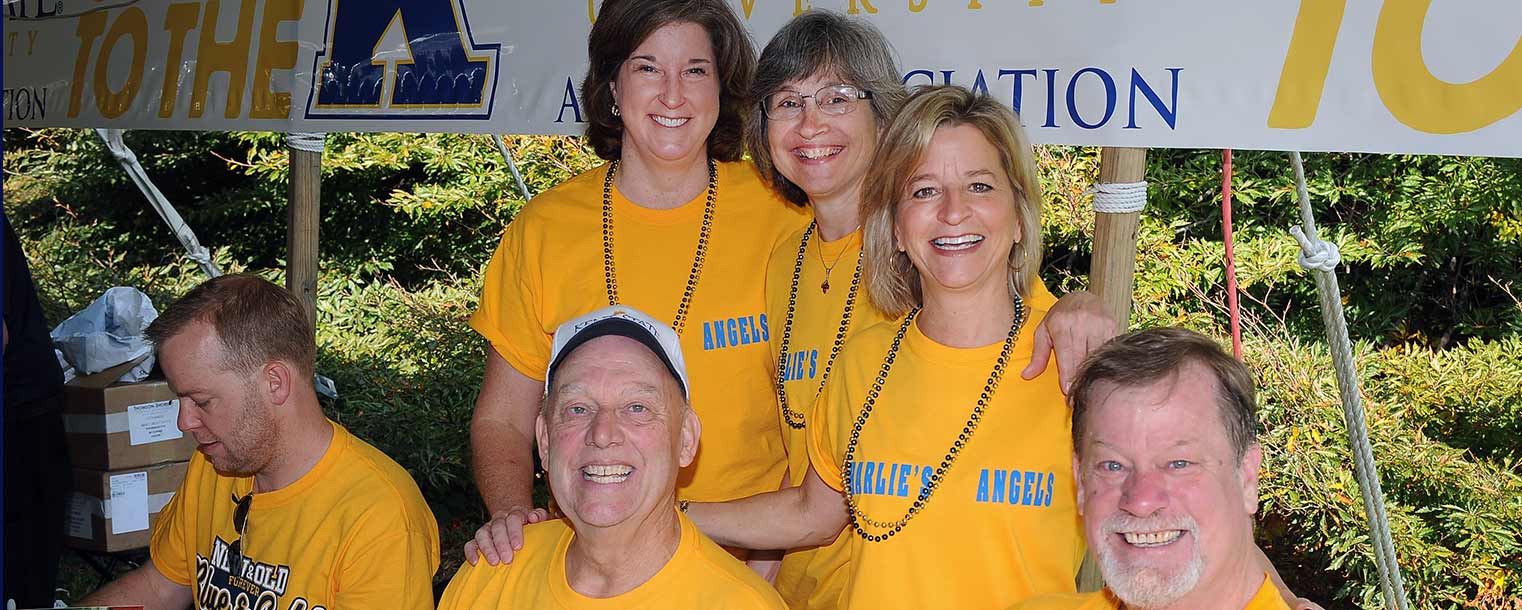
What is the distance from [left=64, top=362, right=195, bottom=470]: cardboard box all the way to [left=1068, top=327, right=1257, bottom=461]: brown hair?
3130mm

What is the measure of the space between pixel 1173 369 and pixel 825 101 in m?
0.94

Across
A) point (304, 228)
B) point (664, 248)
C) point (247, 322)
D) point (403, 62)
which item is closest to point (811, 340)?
point (664, 248)

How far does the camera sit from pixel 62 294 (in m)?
7.64

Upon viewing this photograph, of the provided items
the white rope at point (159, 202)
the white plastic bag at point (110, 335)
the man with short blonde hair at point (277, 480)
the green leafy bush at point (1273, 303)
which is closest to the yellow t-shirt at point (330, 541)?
the man with short blonde hair at point (277, 480)

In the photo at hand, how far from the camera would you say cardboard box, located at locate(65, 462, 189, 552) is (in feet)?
13.9

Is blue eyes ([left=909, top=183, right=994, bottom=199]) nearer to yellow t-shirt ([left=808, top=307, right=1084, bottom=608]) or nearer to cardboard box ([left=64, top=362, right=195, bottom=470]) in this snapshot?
yellow t-shirt ([left=808, top=307, right=1084, bottom=608])

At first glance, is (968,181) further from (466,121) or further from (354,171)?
(354,171)

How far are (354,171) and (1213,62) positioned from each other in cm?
745

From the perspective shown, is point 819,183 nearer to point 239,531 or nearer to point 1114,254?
point 1114,254

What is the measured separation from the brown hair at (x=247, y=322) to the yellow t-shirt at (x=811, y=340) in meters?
0.96

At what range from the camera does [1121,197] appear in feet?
9.16

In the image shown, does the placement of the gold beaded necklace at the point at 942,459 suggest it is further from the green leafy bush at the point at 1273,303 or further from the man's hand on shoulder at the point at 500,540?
the green leafy bush at the point at 1273,303

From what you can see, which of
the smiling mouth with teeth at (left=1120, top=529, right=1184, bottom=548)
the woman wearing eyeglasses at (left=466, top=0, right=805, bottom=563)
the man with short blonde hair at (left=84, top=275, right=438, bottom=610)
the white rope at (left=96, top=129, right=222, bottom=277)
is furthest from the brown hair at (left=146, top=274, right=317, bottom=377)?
the white rope at (left=96, top=129, right=222, bottom=277)

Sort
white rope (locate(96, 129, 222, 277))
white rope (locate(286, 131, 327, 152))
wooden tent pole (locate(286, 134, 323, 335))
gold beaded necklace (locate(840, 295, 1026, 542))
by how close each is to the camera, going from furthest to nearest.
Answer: white rope (locate(96, 129, 222, 277))
wooden tent pole (locate(286, 134, 323, 335))
white rope (locate(286, 131, 327, 152))
gold beaded necklace (locate(840, 295, 1026, 542))
